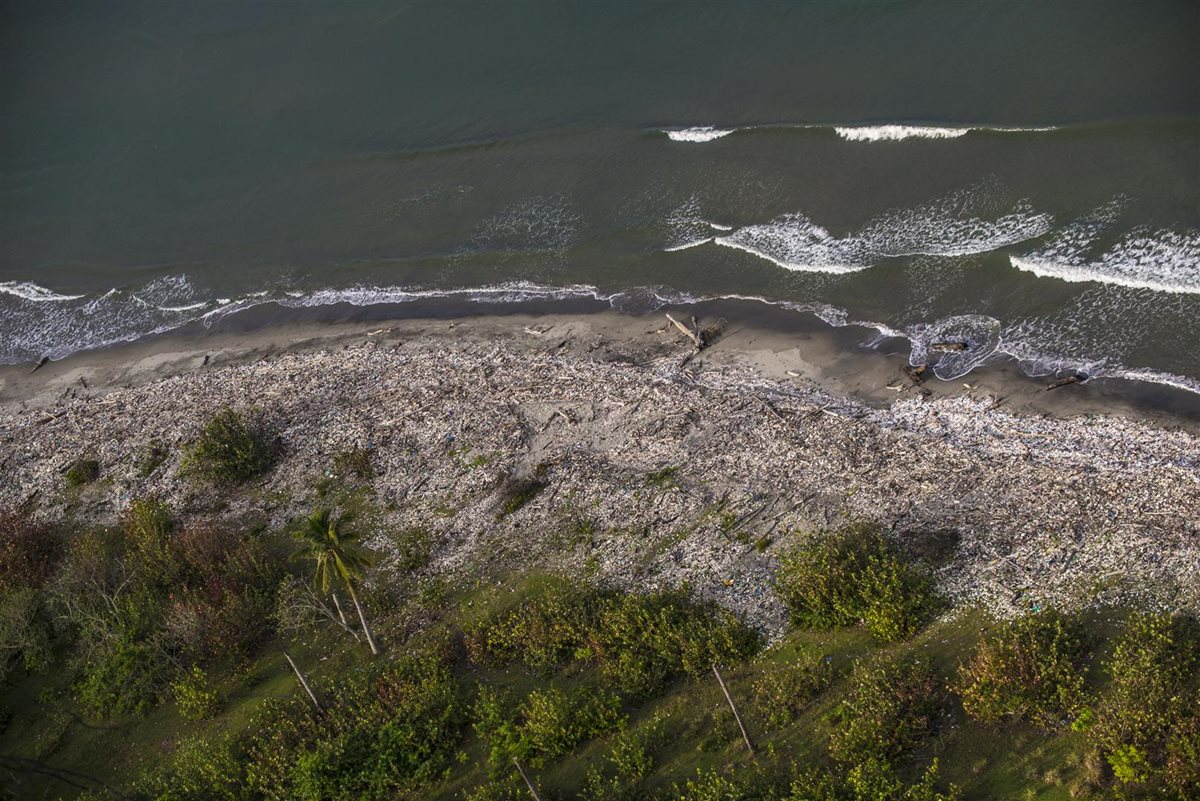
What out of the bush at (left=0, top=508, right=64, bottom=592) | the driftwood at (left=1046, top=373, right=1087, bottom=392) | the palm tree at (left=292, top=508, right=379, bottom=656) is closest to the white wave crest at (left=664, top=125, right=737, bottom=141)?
the driftwood at (left=1046, top=373, right=1087, bottom=392)

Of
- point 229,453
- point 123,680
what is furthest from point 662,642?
point 229,453

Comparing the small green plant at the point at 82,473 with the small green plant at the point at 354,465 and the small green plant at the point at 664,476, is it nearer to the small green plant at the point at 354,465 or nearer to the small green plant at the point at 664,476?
the small green plant at the point at 354,465

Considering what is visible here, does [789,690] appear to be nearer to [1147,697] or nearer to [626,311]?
[1147,697]

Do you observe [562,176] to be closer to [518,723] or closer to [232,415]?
[232,415]

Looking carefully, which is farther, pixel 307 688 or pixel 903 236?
pixel 903 236

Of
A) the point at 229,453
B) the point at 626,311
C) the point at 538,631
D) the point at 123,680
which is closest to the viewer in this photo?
the point at 538,631

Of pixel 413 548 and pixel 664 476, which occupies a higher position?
pixel 664 476
